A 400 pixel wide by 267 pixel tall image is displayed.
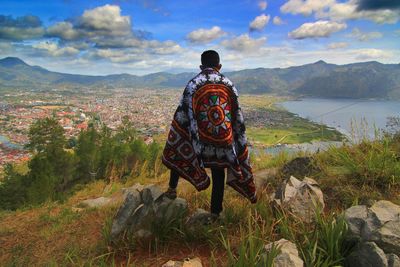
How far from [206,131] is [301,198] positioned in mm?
1502

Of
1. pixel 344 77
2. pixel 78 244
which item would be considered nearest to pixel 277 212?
pixel 78 244

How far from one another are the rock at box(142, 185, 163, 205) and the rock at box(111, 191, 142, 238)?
8cm

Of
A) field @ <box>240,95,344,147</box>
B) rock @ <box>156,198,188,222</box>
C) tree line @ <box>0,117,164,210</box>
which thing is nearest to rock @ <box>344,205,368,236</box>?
rock @ <box>156,198,188,222</box>

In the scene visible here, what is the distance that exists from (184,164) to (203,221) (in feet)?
2.50

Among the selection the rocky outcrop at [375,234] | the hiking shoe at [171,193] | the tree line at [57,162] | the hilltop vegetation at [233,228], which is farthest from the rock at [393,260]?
the tree line at [57,162]

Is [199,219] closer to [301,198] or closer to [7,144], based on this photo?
[301,198]


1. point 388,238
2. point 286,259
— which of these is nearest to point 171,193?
point 286,259

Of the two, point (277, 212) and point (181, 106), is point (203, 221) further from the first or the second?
point (181, 106)

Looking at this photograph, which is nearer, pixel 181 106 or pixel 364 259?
pixel 364 259

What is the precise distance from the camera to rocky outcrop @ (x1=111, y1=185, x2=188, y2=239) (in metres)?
3.80

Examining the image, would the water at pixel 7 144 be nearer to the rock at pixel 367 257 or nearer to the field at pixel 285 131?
the field at pixel 285 131

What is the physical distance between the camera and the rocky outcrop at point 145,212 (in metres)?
3.80

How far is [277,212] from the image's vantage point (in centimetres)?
383

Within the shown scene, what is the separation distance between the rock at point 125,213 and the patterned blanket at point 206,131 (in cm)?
67
